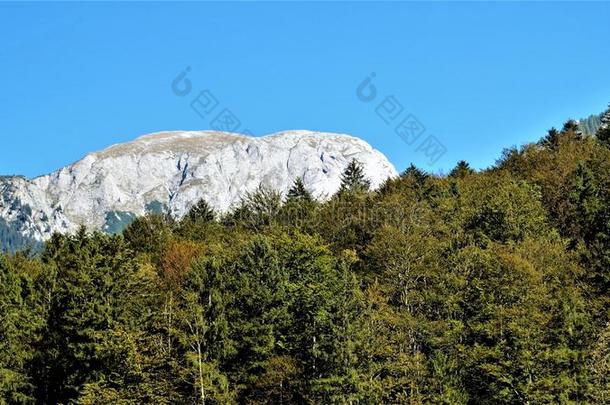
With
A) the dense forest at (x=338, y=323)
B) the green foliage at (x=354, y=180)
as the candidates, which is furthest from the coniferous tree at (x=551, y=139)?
the dense forest at (x=338, y=323)

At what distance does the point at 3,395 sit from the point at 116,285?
48.5 feet

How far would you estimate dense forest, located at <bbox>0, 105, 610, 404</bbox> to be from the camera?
57.0 meters

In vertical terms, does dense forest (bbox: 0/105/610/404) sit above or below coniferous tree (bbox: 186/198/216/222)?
below

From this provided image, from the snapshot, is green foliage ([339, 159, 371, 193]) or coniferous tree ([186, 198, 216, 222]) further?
green foliage ([339, 159, 371, 193])

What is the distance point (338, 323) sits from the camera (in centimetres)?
5919

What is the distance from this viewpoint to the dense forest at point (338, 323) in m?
57.0

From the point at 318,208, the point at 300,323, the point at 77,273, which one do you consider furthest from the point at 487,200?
the point at 77,273

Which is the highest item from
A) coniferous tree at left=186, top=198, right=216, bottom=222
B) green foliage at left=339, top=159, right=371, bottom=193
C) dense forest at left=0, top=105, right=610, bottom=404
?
green foliage at left=339, top=159, right=371, bottom=193

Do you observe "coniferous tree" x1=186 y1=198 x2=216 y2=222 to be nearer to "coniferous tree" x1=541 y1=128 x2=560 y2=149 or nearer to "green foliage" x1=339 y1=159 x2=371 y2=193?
"green foliage" x1=339 y1=159 x2=371 y2=193

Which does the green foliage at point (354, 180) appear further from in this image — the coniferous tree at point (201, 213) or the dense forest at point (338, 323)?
the dense forest at point (338, 323)

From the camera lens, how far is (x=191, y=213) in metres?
132

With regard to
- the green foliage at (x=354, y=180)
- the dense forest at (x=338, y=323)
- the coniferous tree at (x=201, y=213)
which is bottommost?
the dense forest at (x=338, y=323)

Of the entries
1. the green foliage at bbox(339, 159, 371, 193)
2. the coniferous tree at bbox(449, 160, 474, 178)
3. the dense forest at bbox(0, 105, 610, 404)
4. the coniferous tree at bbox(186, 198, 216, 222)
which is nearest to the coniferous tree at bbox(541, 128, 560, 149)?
the coniferous tree at bbox(449, 160, 474, 178)

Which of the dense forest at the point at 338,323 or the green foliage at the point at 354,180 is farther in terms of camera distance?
the green foliage at the point at 354,180
